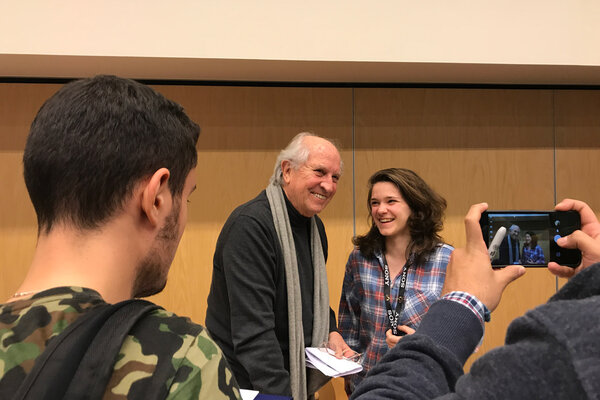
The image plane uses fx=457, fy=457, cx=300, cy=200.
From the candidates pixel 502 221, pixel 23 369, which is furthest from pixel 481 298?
pixel 23 369

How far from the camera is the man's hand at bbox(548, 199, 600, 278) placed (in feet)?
2.44

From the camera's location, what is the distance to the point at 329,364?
5.36ft

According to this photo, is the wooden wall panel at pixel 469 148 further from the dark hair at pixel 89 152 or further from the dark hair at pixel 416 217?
the dark hair at pixel 89 152

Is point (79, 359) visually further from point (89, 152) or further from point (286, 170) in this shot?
point (286, 170)

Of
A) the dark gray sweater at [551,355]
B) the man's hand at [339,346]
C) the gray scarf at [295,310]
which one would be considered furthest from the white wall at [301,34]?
the dark gray sweater at [551,355]

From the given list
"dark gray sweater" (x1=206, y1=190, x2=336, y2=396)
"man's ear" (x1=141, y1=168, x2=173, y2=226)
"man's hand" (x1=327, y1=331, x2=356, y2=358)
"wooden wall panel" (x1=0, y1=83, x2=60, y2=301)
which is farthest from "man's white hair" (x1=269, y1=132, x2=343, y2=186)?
"wooden wall panel" (x1=0, y1=83, x2=60, y2=301)

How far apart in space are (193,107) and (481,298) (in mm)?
2592

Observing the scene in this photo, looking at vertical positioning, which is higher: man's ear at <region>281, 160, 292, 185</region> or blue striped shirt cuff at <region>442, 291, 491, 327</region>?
man's ear at <region>281, 160, 292, 185</region>

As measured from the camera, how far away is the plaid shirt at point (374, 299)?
5.89 ft

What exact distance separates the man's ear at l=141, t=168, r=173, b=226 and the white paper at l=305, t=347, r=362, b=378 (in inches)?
43.6

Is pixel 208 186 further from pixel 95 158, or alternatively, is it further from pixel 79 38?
pixel 95 158

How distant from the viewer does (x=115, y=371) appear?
50 centimetres

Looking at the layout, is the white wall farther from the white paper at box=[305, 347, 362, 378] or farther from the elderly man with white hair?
the white paper at box=[305, 347, 362, 378]

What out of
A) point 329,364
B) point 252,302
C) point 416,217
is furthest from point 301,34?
point 329,364
